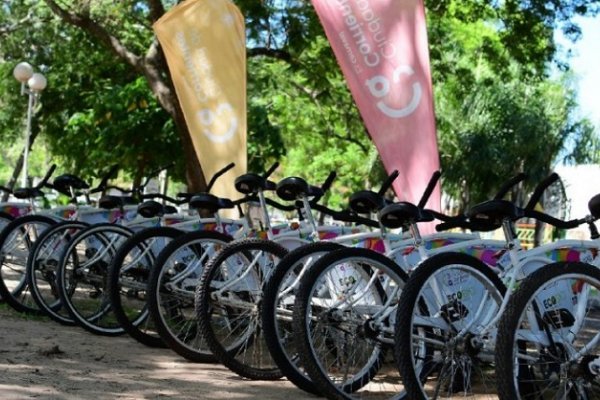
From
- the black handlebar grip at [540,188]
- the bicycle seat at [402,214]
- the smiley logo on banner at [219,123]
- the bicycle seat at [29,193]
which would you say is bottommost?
the bicycle seat at [402,214]

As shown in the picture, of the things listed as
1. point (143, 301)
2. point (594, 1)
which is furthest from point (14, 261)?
point (594, 1)

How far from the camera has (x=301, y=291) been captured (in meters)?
4.64

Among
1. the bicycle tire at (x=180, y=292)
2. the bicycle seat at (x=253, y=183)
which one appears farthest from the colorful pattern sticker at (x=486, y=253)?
the bicycle tire at (x=180, y=292)

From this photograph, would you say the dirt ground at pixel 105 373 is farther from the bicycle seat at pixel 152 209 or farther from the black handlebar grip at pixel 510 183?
the black handlebar grip at pixel 510 183

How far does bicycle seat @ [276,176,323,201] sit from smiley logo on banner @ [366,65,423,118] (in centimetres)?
213

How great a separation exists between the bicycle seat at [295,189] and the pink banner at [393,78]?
76.6 inches

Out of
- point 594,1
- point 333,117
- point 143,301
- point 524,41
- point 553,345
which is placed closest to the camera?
point 553,345

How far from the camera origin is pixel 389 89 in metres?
7.80

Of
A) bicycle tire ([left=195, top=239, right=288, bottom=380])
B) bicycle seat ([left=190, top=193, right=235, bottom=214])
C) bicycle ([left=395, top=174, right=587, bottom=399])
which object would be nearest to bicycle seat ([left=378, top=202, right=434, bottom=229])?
bicycle ([left=395, top=174, right=587, bottom=399])

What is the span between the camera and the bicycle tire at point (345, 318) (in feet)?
15.2

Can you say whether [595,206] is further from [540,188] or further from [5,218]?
[5,218]

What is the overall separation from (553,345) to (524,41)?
36.8 ft

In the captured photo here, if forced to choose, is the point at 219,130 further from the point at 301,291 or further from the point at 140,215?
the point at 301,291

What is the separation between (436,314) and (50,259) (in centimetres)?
392
